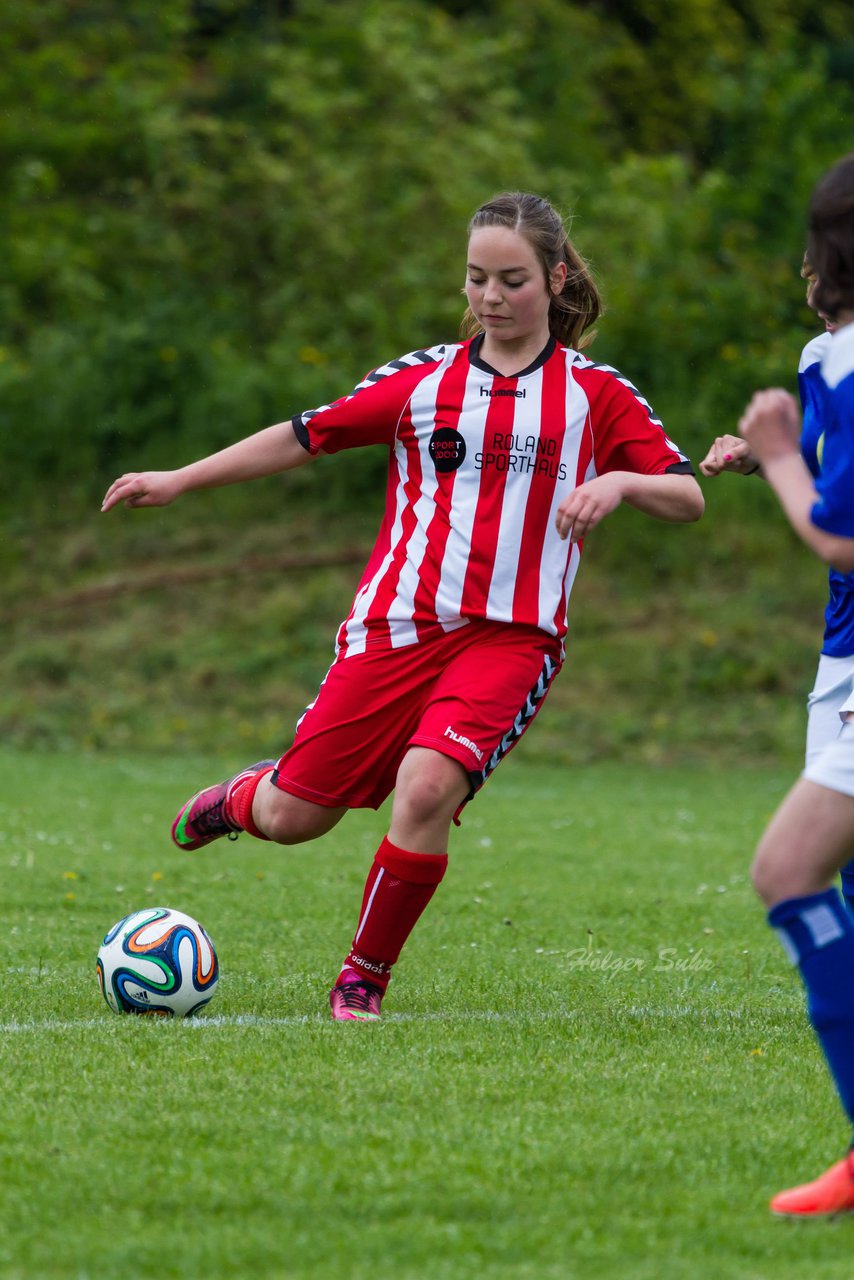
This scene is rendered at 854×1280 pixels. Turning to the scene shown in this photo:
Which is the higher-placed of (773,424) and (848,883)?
(773,424)

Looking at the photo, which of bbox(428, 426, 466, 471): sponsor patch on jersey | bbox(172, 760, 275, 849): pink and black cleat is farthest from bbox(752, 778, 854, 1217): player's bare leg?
bbox(172, 760, 275, 849): pink and black cleat

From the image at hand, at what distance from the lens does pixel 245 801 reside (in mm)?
5215

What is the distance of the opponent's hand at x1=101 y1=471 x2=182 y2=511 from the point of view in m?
4.77

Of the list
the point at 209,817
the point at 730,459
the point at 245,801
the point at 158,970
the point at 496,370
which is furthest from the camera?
the point at 209,817

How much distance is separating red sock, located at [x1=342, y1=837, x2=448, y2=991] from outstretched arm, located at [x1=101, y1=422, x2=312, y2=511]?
1146 mm

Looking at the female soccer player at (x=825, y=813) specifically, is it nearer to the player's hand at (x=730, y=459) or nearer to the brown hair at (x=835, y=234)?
the brown hair at (x=835, y=234)

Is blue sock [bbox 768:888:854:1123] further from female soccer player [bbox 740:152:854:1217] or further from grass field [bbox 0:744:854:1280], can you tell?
grass field [bbox 0:744:854:1280]

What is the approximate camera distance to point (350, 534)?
19.5 meters

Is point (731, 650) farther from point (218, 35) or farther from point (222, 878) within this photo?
point (218, 35)

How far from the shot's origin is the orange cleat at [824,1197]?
121 inches

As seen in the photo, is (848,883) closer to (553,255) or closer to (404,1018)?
(404,1018)

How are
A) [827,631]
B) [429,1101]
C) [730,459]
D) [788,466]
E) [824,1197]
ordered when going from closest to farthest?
[824,1197]
[788,466]
[429,1101]
[827,631]
[730,459]

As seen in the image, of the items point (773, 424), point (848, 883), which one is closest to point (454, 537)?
point (848, 883)

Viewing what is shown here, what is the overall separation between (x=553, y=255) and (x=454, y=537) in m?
0.87
